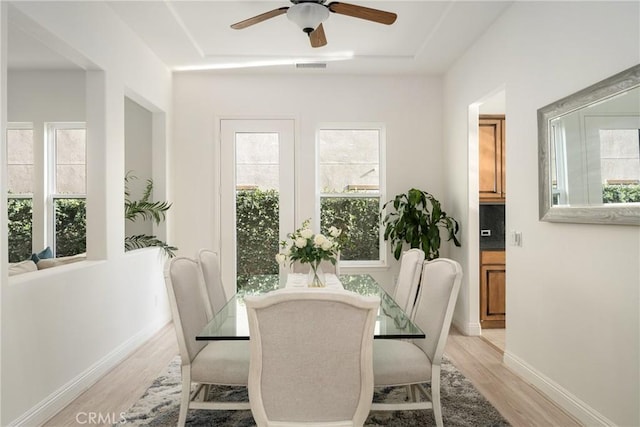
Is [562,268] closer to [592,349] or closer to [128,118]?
[592,349]

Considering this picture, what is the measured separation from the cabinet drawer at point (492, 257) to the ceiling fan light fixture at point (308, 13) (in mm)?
3124

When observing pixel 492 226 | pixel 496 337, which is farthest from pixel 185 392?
pixel 492 226

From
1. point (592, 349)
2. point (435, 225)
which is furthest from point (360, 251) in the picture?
point (592, 349)

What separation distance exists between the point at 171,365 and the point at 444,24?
12.1ft

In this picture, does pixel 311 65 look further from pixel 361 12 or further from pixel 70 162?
pixel 70 162

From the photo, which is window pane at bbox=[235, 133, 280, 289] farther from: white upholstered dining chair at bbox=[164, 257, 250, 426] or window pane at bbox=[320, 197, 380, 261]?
white upholstered dining chair at bbox=[164, 257, 250, 426]

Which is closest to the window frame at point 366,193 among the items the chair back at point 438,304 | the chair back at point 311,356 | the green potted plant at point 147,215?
the green potted plant at point 147,215

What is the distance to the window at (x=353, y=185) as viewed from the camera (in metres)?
5.42

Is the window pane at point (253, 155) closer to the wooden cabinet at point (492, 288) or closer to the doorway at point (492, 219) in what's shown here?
the doorway at point (492, 219)

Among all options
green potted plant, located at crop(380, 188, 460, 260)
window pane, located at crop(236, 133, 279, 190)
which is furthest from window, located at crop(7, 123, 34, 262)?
green potted plant, located at crop(380, 188, 460, 260)

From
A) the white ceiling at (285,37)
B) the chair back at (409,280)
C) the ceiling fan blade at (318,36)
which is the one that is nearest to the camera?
the chair back at (409,280)

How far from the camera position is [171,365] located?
141 inches

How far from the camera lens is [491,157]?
16.4 feet

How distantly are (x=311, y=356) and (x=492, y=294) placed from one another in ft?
11.6
